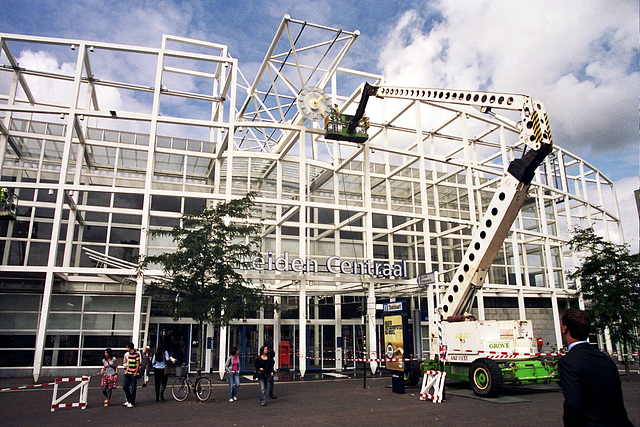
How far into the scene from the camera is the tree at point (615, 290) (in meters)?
19.4

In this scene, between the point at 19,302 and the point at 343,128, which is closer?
the point at 19,302

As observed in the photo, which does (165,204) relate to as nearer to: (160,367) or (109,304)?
(109,304)

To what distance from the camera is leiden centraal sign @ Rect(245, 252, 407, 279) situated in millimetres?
22156

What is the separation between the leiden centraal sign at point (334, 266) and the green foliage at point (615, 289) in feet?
27.5

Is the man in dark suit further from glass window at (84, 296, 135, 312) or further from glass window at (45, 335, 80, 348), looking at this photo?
glass window at (45, 335, 80, 348)

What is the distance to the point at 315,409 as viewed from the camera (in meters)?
12.5

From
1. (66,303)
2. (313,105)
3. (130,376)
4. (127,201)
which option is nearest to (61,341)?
(66,303)

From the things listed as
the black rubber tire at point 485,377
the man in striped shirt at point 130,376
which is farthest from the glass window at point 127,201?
the black rubber tire at point 485,377

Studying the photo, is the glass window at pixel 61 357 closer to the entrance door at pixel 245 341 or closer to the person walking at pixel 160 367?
the entrance door at pixel 245 341

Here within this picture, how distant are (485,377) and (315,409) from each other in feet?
17.9

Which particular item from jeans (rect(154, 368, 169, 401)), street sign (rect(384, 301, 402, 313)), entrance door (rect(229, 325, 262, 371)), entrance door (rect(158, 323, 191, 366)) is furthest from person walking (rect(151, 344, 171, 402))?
entrance door (rect(229, 325, 262, 371))

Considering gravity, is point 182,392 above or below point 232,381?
below

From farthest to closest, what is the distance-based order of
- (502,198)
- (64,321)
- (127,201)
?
1. (127,201)
2. (64,321)
3. (502,198)

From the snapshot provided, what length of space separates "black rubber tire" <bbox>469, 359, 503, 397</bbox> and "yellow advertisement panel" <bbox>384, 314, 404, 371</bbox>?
249 cm
